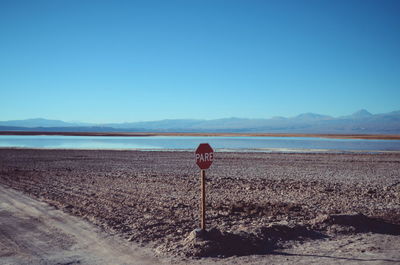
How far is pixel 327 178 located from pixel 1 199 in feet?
47.5

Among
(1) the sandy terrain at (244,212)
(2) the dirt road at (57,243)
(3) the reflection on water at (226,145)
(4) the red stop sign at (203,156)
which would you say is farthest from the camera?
(3) the reflection on water at (226,145)

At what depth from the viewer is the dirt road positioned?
6590 mm

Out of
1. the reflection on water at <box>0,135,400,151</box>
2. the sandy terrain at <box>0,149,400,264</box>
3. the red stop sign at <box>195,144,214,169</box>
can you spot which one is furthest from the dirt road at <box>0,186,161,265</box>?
the reflection on water at <box>0,135,400,151</box>

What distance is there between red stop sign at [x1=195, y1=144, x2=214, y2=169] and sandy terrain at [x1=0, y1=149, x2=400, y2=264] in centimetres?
134

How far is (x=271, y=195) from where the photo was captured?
44.6 feet

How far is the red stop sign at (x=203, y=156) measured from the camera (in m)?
7.46

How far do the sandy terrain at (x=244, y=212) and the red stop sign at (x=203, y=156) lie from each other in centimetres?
A: 134

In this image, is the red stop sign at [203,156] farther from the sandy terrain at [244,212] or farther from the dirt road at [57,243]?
the dirt road at [57,243]

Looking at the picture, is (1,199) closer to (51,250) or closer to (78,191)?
(78,191)

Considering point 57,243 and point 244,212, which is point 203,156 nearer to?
point 57,243

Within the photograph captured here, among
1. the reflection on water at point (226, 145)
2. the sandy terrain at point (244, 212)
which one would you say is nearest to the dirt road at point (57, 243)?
the sandy terrain at point (244, 212)

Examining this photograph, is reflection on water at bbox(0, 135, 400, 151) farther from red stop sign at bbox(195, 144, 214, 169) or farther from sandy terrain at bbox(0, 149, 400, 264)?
red stop sign at bbox(195, 144, 214, 169)

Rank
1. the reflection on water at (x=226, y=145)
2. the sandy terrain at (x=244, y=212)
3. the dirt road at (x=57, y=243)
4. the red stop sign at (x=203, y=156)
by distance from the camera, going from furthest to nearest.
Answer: the reflection on water at (x=226, y=145), the red stop sign at (x=203, y=156), the sandy terrain at (x=244, y=212), the dirt road at (x=57, y=243)

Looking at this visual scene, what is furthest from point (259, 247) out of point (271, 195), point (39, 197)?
point (39, 197)
